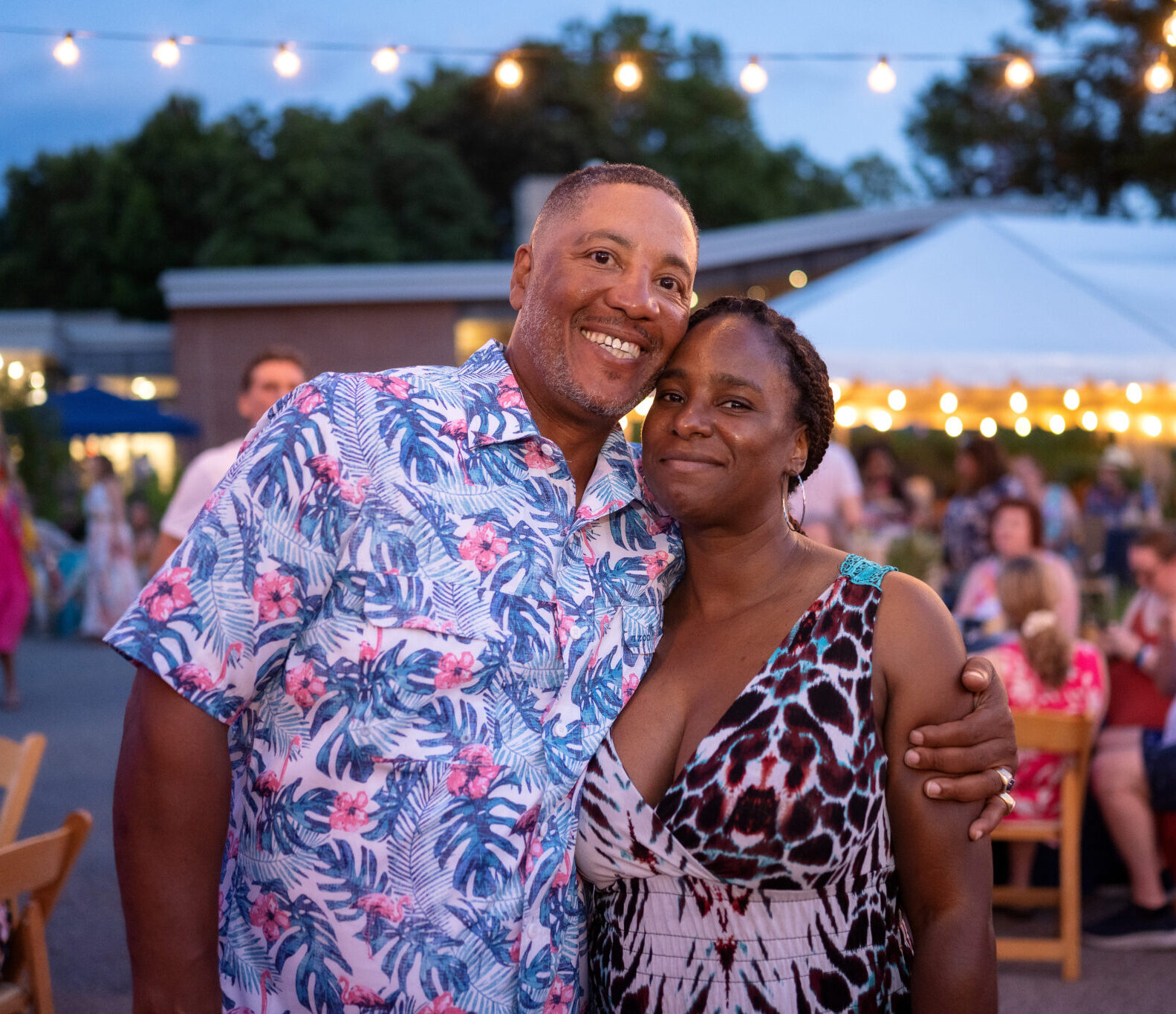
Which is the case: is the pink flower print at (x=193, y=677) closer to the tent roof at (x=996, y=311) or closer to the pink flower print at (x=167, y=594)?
the pink flower print at (x=167, y=594)

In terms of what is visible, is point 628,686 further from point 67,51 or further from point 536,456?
point 67,51

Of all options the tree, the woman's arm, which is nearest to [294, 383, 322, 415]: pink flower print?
the woman's arm

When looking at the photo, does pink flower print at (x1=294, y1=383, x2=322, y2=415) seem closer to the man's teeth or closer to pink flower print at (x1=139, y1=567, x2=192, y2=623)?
pink flower print at (x1=139, y1=567, x2=192, y2=623)

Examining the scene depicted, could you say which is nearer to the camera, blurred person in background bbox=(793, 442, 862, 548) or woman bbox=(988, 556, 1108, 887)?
woman bbox=(988, 556, 1108, 887)

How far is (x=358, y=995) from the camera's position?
1.79m

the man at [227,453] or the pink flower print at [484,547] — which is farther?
the man at [227,453]

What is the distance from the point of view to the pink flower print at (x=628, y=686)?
2033 millimetres

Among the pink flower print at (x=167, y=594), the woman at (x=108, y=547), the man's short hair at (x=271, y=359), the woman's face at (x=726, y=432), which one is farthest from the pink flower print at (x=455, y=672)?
the woman at (x=108, y=547)

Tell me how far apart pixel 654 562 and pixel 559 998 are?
30.3 inches

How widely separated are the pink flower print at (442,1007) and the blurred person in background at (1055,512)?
30.7ft

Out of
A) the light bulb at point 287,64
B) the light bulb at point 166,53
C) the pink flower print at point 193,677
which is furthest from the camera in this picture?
the light bulb at point 287,64

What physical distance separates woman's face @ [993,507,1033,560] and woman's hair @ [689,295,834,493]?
450 centimetres

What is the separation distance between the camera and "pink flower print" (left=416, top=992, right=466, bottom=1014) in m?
1.78

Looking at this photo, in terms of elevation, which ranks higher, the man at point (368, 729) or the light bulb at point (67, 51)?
the light bulb at point (67, 51)
